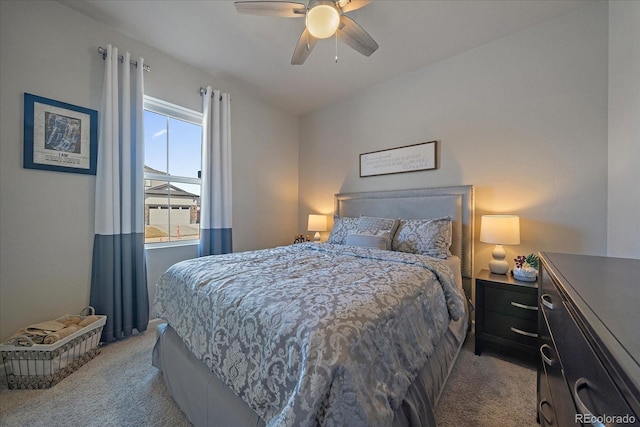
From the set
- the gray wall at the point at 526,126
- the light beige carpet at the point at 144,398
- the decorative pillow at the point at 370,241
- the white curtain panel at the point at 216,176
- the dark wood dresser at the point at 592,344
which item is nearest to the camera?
the dark wood dresser at the point at 592,344

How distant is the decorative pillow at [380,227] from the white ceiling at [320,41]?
173 centimetres

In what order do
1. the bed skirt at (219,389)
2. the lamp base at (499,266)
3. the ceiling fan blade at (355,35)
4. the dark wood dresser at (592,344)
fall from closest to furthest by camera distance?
the dark wood dresser at (592,344) → the bed skirt at (219,389) → the ceiling fan blade at (355,35) → the lamp base at (499,266)

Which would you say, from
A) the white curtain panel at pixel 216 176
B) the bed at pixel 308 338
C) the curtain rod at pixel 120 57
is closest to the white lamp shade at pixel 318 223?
the white curtain panel at pixel 216 176

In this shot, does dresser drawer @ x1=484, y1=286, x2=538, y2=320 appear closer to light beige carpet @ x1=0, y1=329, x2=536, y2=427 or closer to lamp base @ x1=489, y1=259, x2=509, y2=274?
lamp base @ x1=489, y1=259, x2=509, y2=274

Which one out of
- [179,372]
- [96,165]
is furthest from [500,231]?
[96,165]

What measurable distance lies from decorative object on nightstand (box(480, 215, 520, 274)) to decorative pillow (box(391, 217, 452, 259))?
1.00ft

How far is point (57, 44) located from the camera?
1.92 m

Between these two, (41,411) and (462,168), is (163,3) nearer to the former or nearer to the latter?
(41,411)

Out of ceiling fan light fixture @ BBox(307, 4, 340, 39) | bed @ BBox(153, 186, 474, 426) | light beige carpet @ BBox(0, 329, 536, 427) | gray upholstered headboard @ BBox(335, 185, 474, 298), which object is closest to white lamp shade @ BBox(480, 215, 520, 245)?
gray upholstered headboard @ BBox(335, 185, 474, 298)

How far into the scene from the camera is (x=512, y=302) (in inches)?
71.1

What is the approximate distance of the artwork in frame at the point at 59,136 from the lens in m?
1.82

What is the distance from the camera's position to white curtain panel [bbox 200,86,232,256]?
2787 millimetres

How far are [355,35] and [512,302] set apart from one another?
2.32 meters

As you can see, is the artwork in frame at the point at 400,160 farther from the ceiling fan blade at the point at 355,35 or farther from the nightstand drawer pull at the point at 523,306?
the nightstand drawer pull at the point at 523,306
